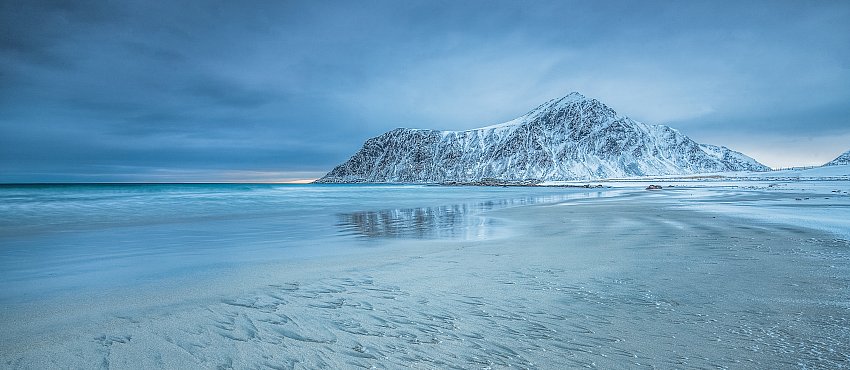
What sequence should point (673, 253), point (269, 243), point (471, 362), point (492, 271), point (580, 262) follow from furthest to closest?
point (269, 243) < point (673, 253) < point (580, 262) < point (492, 271) < point (471, 362)

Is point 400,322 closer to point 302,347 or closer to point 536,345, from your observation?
point 302,347

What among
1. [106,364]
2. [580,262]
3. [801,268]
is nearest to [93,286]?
[106,364]

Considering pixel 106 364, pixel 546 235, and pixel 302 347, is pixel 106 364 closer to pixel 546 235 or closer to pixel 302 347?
pixel 302 347

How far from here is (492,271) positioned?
7473 millimetres

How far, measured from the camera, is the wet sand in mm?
3801

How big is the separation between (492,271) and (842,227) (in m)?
12.3

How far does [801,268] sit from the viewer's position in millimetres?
6945

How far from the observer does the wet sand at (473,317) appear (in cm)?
380

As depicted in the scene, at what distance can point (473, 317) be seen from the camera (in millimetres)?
4906

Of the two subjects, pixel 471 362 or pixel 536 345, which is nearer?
pixel 471 362

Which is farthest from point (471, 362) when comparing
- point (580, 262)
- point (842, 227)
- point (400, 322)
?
point (842, 227)

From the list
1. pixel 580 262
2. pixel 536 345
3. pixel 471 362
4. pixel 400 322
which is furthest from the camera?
pixel 580 262

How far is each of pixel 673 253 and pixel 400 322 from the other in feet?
22.8

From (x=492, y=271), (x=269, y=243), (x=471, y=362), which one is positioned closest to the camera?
(x=471, y=362)
